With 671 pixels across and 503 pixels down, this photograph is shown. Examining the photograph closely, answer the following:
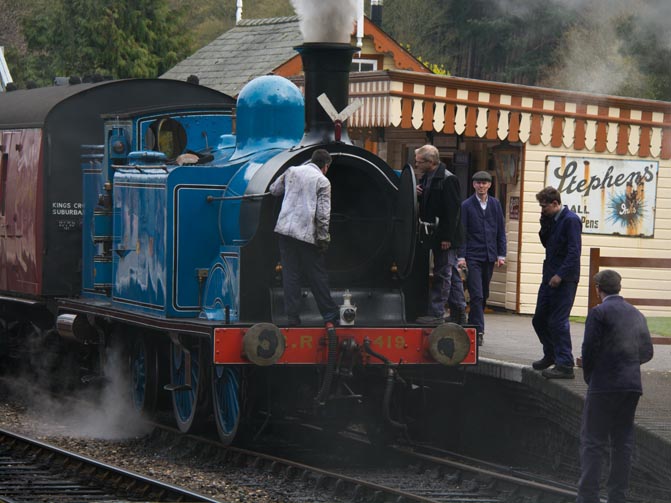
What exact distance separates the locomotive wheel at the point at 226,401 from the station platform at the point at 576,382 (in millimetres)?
2309

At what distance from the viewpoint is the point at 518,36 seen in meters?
21.8

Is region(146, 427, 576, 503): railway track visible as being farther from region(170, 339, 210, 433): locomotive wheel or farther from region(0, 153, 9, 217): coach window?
region(0, 153, 9, 217): coach window

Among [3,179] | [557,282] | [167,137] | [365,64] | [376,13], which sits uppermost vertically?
[376,13]

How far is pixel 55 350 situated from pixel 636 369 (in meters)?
7.39

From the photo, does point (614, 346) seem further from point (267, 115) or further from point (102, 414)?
point (102, 414)

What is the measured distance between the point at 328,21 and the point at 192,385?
301cm

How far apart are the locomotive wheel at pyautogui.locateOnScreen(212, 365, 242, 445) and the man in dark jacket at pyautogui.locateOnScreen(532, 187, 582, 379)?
2407mm

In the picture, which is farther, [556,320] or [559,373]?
[556,320]

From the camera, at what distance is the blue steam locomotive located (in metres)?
9.59

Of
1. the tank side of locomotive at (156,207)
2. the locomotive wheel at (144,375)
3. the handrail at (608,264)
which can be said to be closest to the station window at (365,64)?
the tank side of locomotive at (156,207)

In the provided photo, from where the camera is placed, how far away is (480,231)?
11859mm

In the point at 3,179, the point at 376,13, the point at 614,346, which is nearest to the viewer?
the point at 614,346

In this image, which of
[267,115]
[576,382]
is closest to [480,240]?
[576,382]

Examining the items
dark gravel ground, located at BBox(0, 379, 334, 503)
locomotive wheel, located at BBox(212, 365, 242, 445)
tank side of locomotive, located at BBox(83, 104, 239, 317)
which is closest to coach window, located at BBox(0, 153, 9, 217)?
tank side of locomotive, located at BBox(83, 104, 239, 317)
